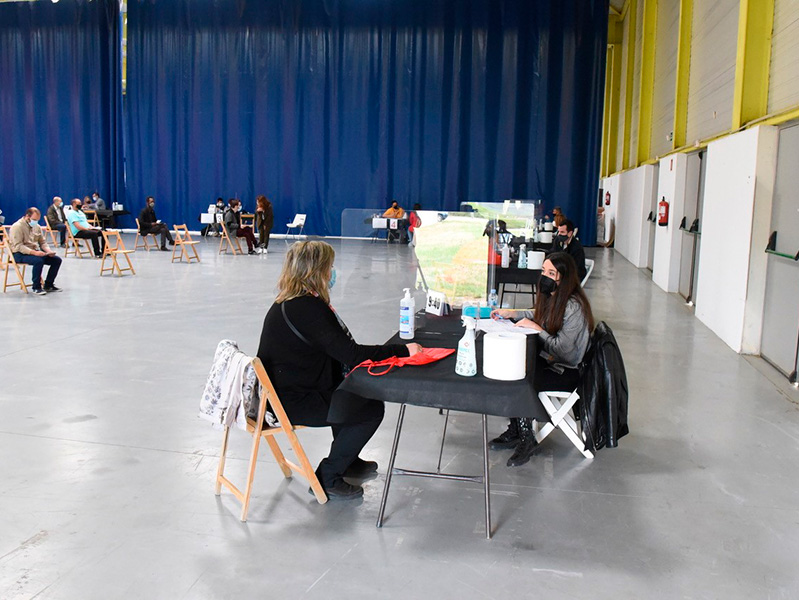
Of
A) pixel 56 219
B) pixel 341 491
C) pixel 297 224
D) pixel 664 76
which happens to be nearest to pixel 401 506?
pixel 341 491

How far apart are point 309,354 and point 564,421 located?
1451mm

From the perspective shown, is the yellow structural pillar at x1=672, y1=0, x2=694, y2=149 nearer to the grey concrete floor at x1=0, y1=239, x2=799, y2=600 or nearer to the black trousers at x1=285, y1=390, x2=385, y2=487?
the grey concrete floor at x1=0, y1=239, x2=799, y2=600

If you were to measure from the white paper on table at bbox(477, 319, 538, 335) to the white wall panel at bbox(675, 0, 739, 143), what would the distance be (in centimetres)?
528

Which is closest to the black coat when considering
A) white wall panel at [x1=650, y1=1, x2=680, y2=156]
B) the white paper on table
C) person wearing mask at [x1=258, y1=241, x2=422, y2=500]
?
person wearing mask at [x1=258, y1=241, x2=422, y2=500]

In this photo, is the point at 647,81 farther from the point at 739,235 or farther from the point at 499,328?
the point at 499,328

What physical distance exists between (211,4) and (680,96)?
1440 cm

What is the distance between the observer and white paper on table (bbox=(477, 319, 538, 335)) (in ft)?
11.7

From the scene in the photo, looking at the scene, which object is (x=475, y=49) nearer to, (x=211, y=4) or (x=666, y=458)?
(x=211, y=4)

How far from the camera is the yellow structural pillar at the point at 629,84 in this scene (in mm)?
16172

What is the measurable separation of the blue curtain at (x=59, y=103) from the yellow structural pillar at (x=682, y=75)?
53.7ft

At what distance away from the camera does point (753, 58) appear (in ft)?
A: 21.6

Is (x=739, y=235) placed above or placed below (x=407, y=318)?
above

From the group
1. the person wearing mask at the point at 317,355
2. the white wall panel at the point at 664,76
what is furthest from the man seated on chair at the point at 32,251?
the white wall panel at the point at 664,76

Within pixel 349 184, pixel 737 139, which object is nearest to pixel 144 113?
pixel 349 184
